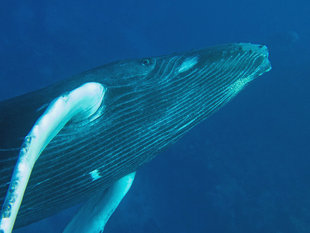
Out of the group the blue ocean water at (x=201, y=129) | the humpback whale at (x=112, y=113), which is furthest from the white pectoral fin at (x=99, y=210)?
the blue ocean water at (x=201, y=129)

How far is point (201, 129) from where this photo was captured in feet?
73.2

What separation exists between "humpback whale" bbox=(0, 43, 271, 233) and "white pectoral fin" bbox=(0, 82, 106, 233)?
0.04ft

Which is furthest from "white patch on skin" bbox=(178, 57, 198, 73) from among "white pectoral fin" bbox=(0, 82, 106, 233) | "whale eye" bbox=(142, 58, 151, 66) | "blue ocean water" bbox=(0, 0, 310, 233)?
"blue ocean water" bbox=(0, 0, 310, 233)

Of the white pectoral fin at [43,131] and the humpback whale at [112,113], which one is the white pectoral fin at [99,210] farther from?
the white pectoral fin at [43,131]

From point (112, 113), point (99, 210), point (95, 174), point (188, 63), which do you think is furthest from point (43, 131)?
point (99, 210)

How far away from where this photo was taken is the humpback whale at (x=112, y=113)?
7.62ft

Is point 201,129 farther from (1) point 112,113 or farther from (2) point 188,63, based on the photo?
(1) point 112,113

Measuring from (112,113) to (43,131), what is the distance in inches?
37.8

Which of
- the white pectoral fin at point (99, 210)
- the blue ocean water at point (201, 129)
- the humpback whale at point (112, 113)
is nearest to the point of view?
the humpback whale at point (112, 113)

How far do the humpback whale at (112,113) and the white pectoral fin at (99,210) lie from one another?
0.81 m

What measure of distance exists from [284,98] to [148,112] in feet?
81.8

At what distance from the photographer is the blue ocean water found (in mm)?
16672

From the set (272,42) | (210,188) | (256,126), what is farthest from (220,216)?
(272,42)

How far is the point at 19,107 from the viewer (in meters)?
2.52
